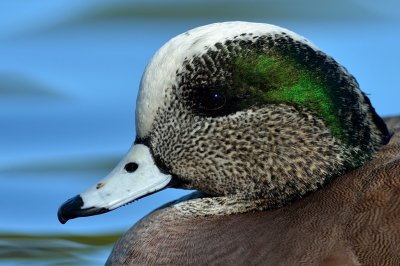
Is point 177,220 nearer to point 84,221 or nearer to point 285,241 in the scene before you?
point 285,241

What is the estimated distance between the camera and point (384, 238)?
3.75 m

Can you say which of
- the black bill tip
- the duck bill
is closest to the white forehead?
Answer: the duck bill

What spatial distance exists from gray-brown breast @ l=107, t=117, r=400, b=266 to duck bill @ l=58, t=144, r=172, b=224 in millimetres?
251

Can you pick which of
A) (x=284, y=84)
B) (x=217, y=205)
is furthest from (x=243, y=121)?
(x=217, y=205)

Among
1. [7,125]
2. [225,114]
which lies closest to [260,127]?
[225,114]

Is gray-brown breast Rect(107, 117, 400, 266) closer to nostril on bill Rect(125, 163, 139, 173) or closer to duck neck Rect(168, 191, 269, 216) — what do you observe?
duck neck Rect(168, 191, 269, 216)

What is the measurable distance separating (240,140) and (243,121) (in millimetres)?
85

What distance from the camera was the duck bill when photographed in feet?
13.3

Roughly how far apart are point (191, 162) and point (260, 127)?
0.34m

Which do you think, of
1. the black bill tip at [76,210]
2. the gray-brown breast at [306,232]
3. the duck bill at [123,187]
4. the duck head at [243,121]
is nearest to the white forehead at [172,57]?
the duck head at [243,121]

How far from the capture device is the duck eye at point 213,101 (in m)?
4.08

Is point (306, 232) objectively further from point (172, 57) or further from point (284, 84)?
point (172, 57)

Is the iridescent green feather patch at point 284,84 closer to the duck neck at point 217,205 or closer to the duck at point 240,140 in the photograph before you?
the duck at point 240,140

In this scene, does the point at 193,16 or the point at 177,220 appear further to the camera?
the point at 193,16
